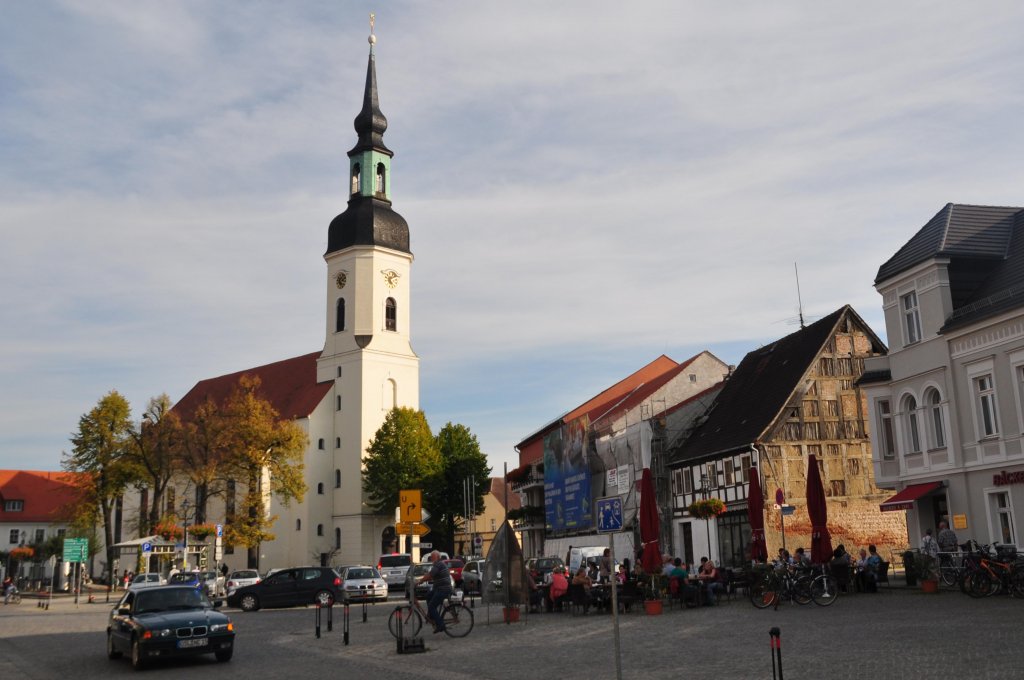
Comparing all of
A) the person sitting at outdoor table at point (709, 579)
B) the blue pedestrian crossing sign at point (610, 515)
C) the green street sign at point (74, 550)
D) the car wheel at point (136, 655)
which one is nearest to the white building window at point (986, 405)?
the person sitting at outdoor table at point (709, 579)

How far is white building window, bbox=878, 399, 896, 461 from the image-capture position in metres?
31.6

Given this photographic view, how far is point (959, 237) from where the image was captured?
2930 centimetres

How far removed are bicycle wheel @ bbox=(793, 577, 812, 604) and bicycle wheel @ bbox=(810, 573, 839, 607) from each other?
0.21m

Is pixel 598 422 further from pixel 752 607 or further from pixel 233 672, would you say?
pixel 233 672

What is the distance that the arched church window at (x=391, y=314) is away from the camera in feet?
257

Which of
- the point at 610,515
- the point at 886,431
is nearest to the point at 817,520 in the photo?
the point at 886,431

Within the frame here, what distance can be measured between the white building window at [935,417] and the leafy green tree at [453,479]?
44273 mm

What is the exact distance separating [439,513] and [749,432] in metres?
35.4

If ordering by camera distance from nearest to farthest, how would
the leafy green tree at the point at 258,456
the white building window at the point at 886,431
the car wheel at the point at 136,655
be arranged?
the car wheel at the point at 136,655, the white building window at the point at 886,431, the leafy green tree at the point at 258,456

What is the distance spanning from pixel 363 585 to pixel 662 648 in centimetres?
2276

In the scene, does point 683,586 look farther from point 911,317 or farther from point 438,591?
point 911,317

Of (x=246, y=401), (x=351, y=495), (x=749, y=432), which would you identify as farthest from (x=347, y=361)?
(x=749, y=432)

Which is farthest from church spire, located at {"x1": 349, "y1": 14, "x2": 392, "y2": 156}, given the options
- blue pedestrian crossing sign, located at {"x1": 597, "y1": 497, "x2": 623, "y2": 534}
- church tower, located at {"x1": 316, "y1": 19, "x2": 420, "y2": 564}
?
blue pedestrian crossing sign, located at {"x1": 597, "y1": 497, "x2": 623, "y2": 534}

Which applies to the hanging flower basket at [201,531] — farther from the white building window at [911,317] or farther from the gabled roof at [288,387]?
the white building window at [911,317]
